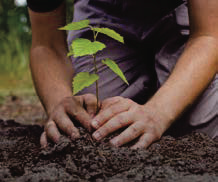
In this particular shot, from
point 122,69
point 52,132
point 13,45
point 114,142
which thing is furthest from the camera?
point 13,45

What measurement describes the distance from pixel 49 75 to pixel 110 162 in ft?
2.85

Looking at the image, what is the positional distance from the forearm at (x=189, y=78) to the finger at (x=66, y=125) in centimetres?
36

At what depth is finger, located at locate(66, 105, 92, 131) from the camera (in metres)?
1.49

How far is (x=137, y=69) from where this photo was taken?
2.36m

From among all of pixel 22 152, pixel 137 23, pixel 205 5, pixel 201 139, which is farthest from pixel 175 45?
pixel 22 152

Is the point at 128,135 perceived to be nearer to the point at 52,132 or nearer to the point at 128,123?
the point at 128,123

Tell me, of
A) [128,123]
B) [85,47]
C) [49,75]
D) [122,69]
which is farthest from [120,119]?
[122,69]

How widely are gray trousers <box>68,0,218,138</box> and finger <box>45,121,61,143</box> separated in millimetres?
660

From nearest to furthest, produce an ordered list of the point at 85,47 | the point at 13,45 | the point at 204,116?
the point at 85,47 < the point at 204,116 < the point at 13,45

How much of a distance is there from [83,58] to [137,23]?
442 mm

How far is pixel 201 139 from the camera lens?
1608 mm

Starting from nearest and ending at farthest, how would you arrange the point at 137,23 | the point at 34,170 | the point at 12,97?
the point at 34,170 → the point at 137,23 → the point at 12,97

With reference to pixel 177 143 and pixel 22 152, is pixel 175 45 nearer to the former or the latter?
pixel 177 143

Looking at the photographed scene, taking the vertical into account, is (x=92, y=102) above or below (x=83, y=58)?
above
